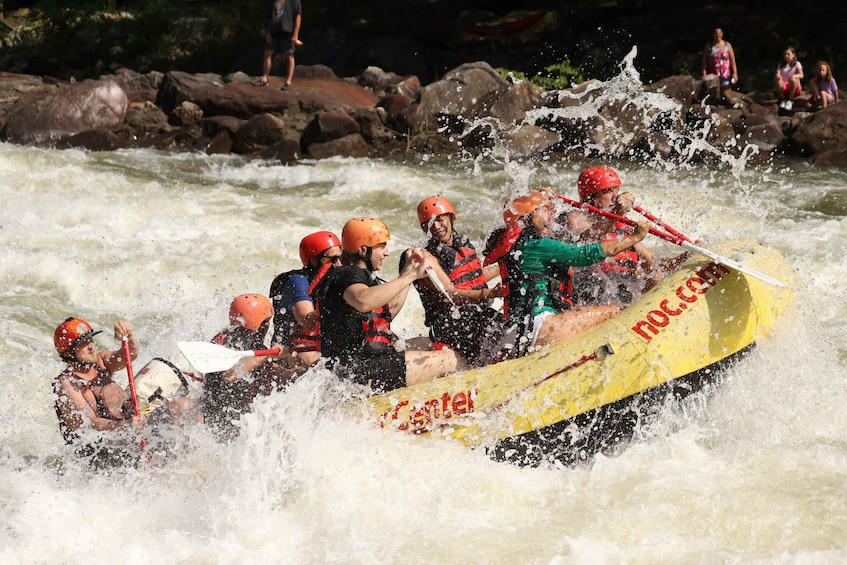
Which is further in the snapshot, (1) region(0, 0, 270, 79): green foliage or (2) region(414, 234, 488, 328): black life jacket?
(1) region(0, 0, 270, 79): green foliage

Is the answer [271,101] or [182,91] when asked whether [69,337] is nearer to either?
[271,101]

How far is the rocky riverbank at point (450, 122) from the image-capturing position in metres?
13.3

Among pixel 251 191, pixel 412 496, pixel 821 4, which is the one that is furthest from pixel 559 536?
pixel 821 4

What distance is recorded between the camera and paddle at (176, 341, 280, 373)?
542 centimetres

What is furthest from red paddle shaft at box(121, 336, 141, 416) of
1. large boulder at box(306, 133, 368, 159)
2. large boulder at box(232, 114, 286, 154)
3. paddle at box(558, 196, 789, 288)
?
large boulder at box(232, 114, 286, 154)

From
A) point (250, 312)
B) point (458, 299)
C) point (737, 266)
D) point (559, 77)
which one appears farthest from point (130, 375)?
point (559, 77)

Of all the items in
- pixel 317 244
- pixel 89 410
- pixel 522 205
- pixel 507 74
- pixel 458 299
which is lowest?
pixel 507 74

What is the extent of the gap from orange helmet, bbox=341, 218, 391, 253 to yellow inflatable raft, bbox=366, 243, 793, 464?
0.82 metres

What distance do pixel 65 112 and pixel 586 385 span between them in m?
10.6

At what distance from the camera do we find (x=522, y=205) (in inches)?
231

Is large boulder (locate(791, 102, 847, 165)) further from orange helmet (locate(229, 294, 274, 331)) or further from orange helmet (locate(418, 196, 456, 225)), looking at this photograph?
orange helmet (locate(229, 294, 274, 331))

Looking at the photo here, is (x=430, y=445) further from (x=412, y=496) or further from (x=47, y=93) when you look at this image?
(x=47, y=93)

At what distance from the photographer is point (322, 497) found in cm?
534

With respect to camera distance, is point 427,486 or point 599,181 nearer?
point 427,486
